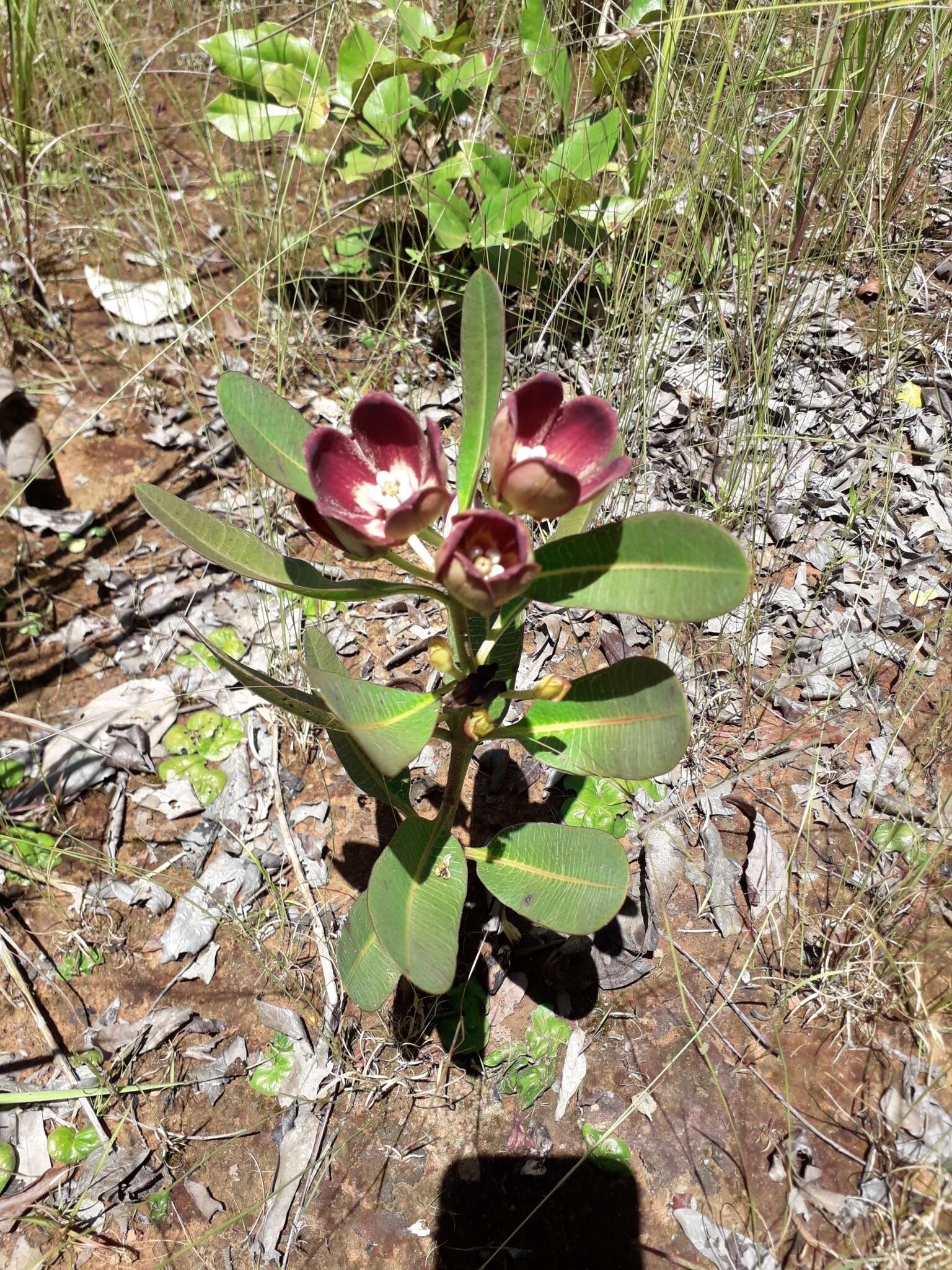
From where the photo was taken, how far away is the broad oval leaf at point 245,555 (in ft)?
4.17

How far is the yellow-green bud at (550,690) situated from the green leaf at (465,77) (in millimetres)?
2035

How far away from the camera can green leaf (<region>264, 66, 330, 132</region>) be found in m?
2.64

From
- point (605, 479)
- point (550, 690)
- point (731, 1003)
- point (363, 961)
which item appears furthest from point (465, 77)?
point (731, 1003)

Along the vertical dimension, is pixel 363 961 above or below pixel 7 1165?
above

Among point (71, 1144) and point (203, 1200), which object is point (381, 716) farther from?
point (71, 1144)

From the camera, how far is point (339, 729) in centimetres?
148

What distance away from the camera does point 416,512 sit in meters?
1.11

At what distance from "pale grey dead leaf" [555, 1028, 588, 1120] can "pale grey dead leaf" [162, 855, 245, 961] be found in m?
0.80

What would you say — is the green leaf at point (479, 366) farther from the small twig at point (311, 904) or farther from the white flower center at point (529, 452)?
the small twig at point (311, 904)

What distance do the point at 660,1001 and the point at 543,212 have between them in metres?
2.09

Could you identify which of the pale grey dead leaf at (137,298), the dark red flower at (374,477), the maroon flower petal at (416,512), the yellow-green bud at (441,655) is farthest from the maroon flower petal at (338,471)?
the pale grey dead leaf at (137,298)

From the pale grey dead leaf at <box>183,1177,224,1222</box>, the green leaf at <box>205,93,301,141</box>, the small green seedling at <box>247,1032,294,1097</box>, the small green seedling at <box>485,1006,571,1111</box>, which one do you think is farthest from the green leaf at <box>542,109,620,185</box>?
the pale grey dead leaf at <box>183,1177,224,1222</box>

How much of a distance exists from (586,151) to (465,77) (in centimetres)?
45

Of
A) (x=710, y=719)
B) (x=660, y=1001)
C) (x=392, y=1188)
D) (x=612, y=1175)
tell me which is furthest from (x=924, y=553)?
(x=392, y=1188)
